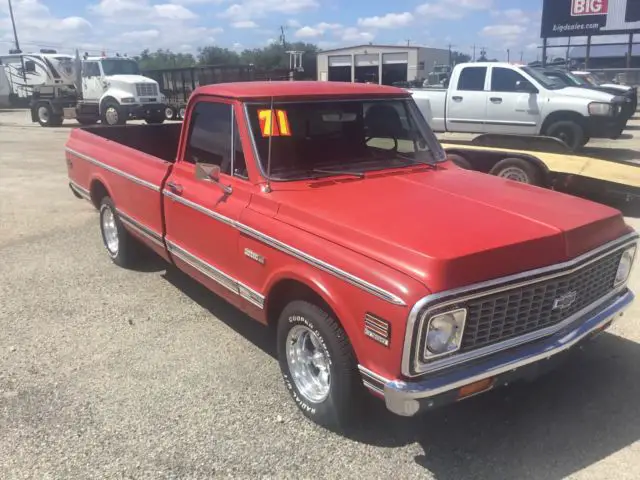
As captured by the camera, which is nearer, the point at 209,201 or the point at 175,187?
the point at 209,201

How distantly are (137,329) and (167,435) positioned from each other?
1542 mm

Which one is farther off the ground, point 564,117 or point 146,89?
point 146,89

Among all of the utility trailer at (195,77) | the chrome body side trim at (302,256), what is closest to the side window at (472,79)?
the chrome body side trim at (302,256)

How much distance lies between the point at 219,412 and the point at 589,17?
30.5m

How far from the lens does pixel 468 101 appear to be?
1317 cm

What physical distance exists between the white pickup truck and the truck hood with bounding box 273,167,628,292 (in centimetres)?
931

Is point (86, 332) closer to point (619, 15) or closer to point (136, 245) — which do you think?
point (136, 245)

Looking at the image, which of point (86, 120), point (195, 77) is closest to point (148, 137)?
point (86, 120)

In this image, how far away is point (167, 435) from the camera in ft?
10.8

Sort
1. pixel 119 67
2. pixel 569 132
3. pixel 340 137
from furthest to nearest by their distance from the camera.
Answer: pixel 119 67 → pixel 569 132 → pixel 340 137

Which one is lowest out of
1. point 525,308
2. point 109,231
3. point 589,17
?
point 109,231

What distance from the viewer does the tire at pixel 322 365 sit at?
2963mm

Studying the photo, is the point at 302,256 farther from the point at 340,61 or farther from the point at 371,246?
the point at 340,61

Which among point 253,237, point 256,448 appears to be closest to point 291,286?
point 253,237
